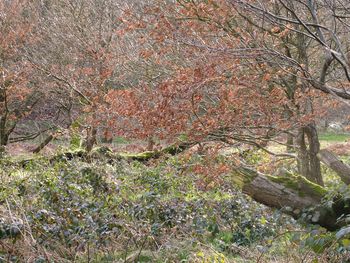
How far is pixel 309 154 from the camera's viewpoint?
961cm

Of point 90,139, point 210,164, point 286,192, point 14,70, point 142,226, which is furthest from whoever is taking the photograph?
point 14,70

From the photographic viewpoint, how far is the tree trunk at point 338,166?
634 centimetres

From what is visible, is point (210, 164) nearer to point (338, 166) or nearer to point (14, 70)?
point (338, 166)

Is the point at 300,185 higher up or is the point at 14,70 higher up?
the point at 300,185

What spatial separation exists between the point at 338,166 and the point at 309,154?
3174mm

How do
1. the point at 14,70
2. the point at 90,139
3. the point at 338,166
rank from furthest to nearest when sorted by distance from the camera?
the point at 14,70 → the point at 90,139 → the point at 338,166

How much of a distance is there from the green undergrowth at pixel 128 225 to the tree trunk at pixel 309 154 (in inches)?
48.7

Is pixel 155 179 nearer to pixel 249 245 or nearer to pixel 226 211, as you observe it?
pixel 226 211

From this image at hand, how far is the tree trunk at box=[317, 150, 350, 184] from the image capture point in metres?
6.34

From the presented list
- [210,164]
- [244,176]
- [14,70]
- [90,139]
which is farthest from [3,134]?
[244,176]

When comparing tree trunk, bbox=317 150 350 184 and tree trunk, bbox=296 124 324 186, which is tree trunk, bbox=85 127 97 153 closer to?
tree trunk, bbox=296 124 324 186

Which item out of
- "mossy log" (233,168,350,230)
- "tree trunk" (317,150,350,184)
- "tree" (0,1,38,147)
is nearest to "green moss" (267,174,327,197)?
"mossy log" (233,168,350,230)

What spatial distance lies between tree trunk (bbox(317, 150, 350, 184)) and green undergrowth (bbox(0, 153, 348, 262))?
28.5 inches

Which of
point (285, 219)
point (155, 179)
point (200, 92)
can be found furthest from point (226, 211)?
point (155, 179)
